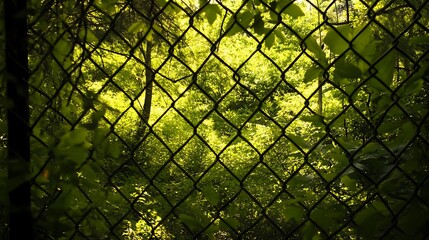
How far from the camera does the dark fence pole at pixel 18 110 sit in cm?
81

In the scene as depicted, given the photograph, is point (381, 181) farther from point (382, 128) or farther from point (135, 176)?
point (135, 176)

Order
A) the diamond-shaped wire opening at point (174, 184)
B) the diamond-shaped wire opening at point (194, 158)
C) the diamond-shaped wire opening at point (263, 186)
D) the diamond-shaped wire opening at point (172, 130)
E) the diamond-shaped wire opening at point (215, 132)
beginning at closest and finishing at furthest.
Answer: the diamond-shaped wire opening at point (263, 186)
the diamond-shaped wire opening at point (174, 184)
the diamond-shaped wire opening at point (194, 158)
the diamond-shaped wire opening at point (172, 130)
the diamond-shaped wire opening at point (215, 132)

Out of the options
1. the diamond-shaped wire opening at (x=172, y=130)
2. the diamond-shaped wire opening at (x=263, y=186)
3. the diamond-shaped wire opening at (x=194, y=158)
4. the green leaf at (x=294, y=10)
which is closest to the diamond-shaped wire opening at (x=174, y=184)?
the diamond-shaped wire opening at (x=194, y=158)

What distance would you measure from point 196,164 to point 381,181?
37.6 ft

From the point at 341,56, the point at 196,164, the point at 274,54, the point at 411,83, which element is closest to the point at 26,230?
the point at 341,56

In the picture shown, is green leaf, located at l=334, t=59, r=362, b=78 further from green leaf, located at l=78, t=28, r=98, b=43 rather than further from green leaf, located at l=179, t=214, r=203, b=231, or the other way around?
green leaf, located at l=78, t=28, r=98, b=43

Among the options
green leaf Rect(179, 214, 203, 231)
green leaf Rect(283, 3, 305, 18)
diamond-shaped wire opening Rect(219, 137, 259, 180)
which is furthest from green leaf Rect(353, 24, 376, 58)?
diamond-shaped wire opening Rect(219, 137, 259, 180)

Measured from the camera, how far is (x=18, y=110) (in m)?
0.84

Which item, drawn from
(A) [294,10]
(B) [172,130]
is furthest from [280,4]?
(B) [172,130]

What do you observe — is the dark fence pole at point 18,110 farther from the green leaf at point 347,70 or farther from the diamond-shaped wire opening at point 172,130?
the diamond-shaped wire opening at point 172,130

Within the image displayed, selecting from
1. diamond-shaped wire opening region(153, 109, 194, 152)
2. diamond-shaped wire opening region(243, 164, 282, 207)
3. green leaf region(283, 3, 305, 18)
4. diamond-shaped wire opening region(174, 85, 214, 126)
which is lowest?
green leaf region(283, 3, 305, 18)

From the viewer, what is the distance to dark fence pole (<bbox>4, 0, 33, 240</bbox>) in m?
0.81

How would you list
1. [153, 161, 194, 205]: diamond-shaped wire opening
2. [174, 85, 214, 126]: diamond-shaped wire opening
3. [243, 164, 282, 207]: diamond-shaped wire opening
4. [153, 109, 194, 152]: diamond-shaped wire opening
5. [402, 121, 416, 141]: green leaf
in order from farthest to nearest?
[174, 85, 214, 126]: diamond-shaped wire opening < [153, 109, 194, 152]: diamond-shaped wire opening < [153, 161, 194, 205]: diamond-shaped wire opening < [243, 164, 282, 207]: diamond-shaped wire opening < [402, 121, 416, 141]: green leaf

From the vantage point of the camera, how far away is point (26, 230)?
0.84 m
